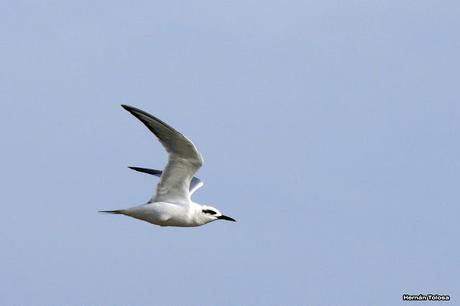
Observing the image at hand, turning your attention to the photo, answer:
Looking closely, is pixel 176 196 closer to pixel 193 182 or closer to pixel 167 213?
pixel 167 213

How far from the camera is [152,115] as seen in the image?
72.5ft

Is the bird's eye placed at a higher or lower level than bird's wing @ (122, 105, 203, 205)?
lower

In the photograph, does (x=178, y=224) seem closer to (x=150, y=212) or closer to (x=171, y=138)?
(x=150, y=212)

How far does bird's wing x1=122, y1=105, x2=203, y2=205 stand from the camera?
2242cm

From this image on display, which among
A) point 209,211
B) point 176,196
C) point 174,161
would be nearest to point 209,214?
point 209,211

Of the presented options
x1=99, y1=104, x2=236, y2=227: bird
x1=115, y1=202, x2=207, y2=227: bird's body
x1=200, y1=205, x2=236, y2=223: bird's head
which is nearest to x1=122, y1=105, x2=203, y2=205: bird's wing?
x1=99, y1=104, x2=236, y2=227: bird

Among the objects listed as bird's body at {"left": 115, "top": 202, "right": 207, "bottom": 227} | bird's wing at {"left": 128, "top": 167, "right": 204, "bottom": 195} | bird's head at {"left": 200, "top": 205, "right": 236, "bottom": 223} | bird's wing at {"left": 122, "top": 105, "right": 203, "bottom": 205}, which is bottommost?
bird's body at {"left": 115, "top": 202, "right": 207, "bottom": 227}

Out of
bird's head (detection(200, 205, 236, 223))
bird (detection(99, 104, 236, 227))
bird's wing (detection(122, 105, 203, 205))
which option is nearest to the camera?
bird's wing (detection(122, 105, 203, 205))

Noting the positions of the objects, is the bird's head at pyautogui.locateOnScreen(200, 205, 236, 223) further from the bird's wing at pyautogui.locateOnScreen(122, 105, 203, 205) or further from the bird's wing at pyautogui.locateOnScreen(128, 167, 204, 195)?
the bird's wing at pyautogui.locateOnScreen(128, 167, 204, 195)

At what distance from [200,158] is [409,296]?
A: 552 centimetres

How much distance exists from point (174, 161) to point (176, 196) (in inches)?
49.6

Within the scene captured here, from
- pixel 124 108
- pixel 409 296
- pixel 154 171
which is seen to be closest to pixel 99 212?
pixel 124 108

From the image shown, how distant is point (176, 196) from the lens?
982 inches

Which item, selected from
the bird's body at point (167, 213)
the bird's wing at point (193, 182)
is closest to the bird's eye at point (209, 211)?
the bird's body at point (167, 213)
